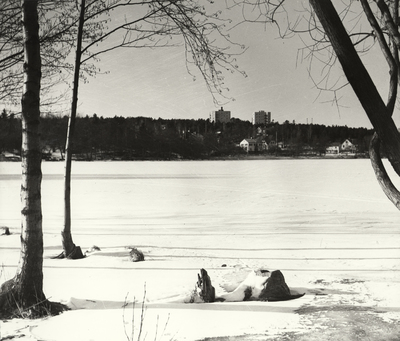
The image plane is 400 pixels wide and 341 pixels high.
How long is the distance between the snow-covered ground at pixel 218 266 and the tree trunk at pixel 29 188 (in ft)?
1.23

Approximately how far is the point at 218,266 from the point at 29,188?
4.41 m

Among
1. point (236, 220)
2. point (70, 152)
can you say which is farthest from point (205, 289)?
point (236, 220)

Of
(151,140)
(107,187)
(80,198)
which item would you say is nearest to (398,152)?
(80,198)

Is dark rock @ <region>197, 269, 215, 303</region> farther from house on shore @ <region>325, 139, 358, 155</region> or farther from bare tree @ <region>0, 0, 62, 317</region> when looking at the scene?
house on shore @ <region>325, 139, 358, 155</region>

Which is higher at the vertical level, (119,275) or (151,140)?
(151,140)

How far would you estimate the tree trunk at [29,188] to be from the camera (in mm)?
5188

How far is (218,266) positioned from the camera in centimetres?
855

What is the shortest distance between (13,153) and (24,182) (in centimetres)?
6561

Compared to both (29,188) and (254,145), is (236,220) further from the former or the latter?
(254,145)

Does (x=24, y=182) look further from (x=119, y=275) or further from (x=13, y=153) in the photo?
(x=13, y=153)

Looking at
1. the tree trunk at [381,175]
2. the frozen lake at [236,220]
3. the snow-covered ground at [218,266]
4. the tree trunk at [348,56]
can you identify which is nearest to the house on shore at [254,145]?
the frozen lake at [236,220]

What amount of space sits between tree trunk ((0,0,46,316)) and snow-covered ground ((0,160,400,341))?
0.38m

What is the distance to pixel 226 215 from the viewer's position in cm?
1695

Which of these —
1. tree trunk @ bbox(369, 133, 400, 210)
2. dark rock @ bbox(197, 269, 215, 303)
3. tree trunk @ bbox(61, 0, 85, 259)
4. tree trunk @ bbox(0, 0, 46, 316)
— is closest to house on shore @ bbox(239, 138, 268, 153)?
tree trunk @ bbox(61, 0, 85, 259)
